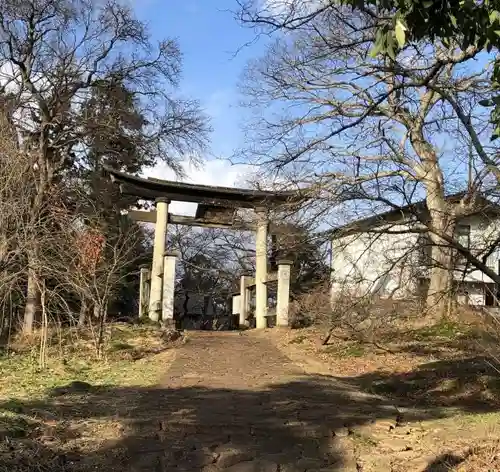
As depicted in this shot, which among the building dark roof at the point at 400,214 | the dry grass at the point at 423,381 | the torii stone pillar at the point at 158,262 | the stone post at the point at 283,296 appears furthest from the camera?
the stone post at the point at 283,296

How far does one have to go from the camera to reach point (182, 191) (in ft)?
70.3

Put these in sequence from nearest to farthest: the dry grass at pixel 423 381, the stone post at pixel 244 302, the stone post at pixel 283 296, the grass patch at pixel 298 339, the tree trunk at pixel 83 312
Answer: the dry grass at pixel 423 381, the tree trunk at pixel 83 312, the grass patch at pixel 298 339, the stone post at pixel 283 296, the stone post at pixel 244 302

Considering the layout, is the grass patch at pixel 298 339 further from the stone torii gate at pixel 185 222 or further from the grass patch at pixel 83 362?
the grass patch at pixel 83 362

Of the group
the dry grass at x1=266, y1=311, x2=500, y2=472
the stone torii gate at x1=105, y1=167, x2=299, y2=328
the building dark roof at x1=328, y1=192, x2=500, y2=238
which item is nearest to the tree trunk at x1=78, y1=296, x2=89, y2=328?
the dry grass at x1=266, y1=311, x2=500, y2=472

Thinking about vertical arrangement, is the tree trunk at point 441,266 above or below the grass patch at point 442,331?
above

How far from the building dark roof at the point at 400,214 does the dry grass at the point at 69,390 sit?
4083 millimetres

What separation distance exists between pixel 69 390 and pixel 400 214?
18.4 feet

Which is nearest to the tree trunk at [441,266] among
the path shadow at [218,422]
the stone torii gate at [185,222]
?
the path shadow at [218,422]

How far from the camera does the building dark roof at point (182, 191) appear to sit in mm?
21016

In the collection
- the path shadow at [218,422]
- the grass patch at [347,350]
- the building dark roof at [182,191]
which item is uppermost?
the building dark roof at [182,191]

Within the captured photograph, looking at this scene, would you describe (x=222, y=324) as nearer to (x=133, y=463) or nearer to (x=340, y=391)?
(x=340, y=391)

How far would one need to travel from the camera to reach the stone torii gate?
20.1m

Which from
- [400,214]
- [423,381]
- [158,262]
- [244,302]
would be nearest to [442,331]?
[423,381]

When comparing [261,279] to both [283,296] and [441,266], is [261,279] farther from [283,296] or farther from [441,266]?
[441,266]
